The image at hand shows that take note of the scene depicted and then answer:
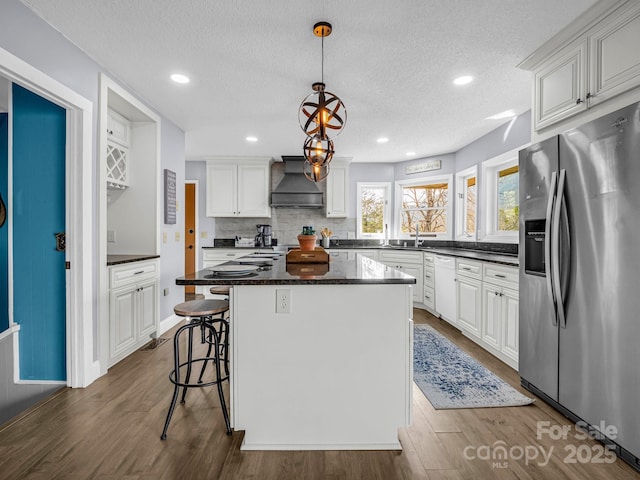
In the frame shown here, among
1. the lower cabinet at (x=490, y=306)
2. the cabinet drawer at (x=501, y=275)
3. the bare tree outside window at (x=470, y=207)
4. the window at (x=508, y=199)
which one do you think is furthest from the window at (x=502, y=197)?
the cabinet drawer at (x=501, y=275)

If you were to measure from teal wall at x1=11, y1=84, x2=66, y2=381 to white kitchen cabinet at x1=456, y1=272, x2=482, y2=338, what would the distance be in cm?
362

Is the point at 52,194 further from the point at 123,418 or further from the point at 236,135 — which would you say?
the point at 236,135

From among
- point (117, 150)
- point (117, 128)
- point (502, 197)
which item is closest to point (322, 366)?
point (117, 150)

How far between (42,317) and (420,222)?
5123 millimetres

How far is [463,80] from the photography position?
2.84m

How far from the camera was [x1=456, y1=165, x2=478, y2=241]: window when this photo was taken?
4758 millimetres

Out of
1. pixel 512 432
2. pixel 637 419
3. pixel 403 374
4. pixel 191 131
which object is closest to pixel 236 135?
pixel 191 131

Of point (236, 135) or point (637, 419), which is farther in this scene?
point (236, 135)

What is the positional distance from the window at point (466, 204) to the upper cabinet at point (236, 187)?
3.12m

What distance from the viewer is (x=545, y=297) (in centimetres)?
218

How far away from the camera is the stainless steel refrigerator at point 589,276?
5.29 ft

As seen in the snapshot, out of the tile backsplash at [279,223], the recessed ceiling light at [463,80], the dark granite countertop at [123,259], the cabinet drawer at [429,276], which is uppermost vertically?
the recessed ceiling light at [463,80]

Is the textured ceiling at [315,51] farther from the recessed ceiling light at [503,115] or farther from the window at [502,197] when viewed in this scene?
the window at [502,197]

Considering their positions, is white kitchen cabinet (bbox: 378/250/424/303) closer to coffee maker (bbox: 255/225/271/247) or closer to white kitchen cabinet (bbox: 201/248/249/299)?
coffee maker (bbox: 255/225/271/247)
